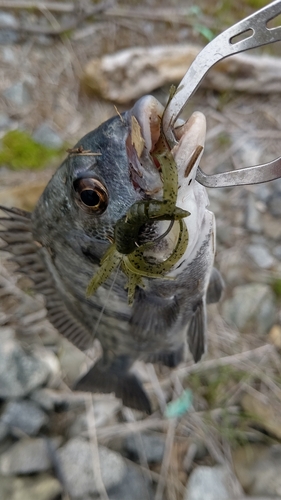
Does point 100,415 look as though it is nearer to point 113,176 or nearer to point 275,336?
point 275,336

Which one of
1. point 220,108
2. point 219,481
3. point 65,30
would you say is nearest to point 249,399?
point 219,481

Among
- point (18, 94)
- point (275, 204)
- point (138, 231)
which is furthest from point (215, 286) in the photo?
point (18, 94)

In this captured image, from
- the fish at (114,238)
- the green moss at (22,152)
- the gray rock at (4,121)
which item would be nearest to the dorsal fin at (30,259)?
the fish at (114,238)

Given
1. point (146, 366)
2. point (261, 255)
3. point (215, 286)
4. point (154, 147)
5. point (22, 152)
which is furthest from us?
point (22, 152)

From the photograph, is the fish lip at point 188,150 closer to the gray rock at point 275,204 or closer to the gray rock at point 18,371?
the gray rock at point 18,371

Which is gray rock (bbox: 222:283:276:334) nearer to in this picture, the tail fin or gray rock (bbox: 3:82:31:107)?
the tail fin

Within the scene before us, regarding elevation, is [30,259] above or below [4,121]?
below
